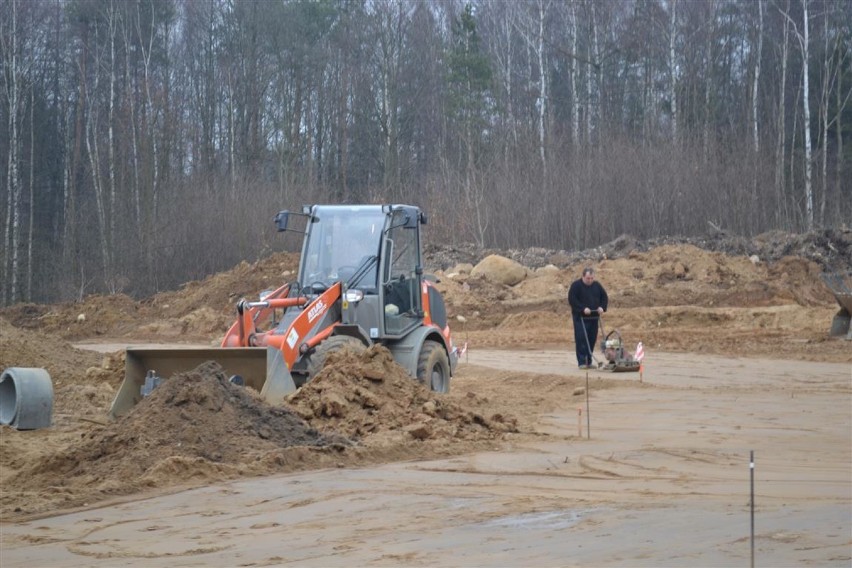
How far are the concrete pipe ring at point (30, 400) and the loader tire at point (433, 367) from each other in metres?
4.58

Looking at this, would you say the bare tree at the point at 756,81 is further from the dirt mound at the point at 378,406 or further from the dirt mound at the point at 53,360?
the dirt mound at the point at 378,406

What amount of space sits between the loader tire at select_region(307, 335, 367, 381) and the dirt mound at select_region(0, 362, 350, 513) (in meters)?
1.49

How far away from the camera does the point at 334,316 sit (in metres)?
14.4

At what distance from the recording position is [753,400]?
16.0 metres

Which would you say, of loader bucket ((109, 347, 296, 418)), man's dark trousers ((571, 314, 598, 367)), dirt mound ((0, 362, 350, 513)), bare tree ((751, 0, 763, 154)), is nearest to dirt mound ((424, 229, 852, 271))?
bare tree ((751, 0, 763, 154))

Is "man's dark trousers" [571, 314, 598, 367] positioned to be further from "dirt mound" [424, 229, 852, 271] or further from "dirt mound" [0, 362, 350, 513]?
"dirt mound" [424, 229, 852, 271]

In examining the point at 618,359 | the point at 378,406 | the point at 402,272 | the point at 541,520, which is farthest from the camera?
the point at 618,359

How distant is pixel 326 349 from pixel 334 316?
82 cm

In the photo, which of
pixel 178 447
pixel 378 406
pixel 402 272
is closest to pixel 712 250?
pixel 402 272

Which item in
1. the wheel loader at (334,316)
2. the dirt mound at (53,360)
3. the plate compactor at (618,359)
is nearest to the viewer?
the wheel loader at (334,316)

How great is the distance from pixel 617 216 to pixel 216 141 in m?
23.7

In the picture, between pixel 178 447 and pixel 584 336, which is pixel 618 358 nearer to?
pixel 584 336

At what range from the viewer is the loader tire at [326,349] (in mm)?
13539

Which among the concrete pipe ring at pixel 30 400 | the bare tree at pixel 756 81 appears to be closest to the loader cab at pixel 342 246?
the concrete pipe ring at pixel 30 400
